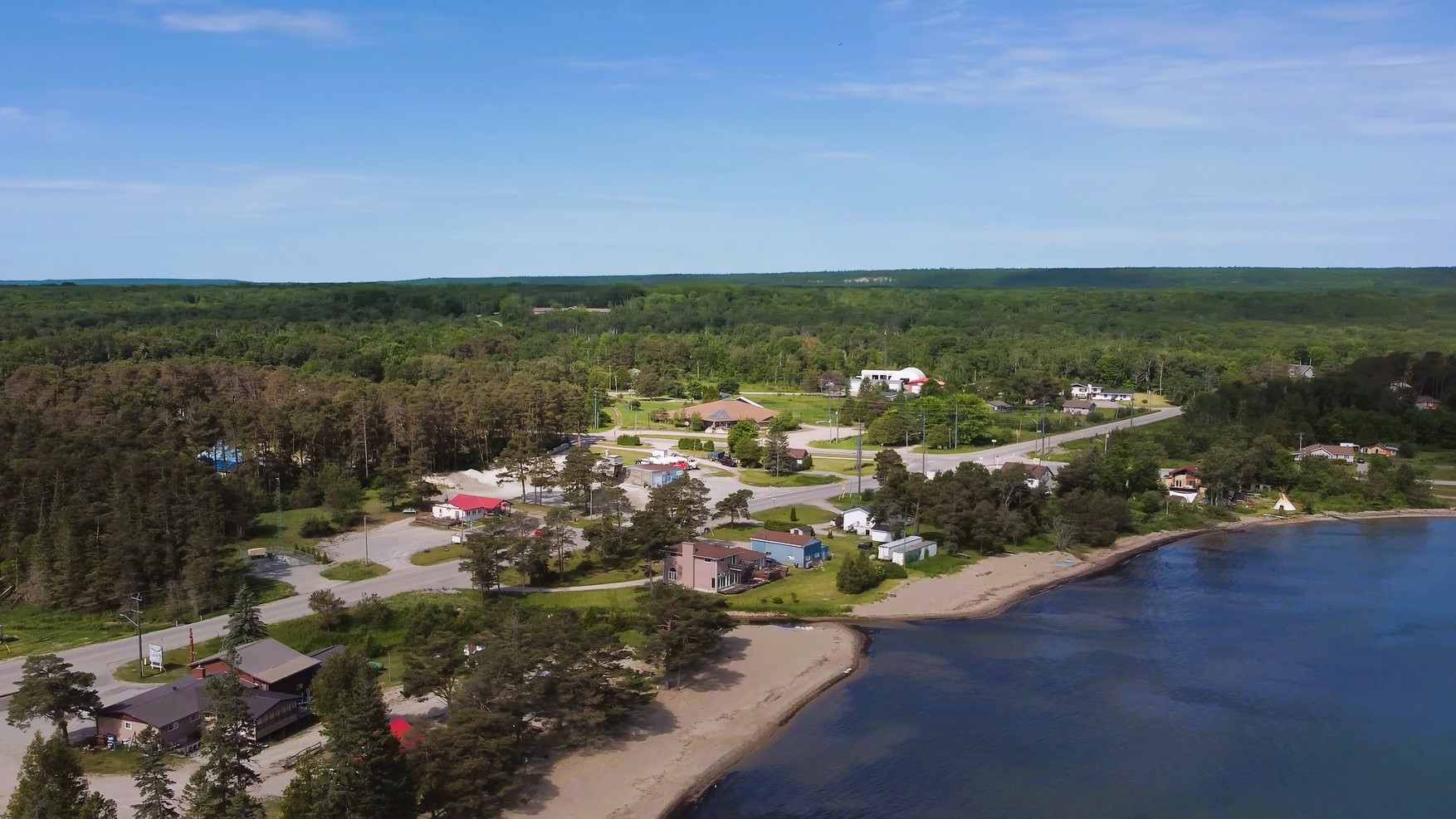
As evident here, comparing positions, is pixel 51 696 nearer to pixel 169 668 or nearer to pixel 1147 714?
pixel 169 668

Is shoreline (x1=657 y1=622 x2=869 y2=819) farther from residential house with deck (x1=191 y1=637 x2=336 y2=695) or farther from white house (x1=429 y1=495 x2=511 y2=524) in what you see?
white house (x1=429 y1=495 x2=511 y2=524)

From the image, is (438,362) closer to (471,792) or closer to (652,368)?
(652,368)

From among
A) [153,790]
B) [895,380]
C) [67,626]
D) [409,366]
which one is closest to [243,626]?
[67,626]

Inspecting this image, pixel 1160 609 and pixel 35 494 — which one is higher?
pixel 35 494

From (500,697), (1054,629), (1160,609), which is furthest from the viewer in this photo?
(1160,609)

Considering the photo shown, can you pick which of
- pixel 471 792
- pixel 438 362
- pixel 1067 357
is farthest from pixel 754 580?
pixel 1067 357

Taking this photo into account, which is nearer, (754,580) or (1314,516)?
(754,580)
